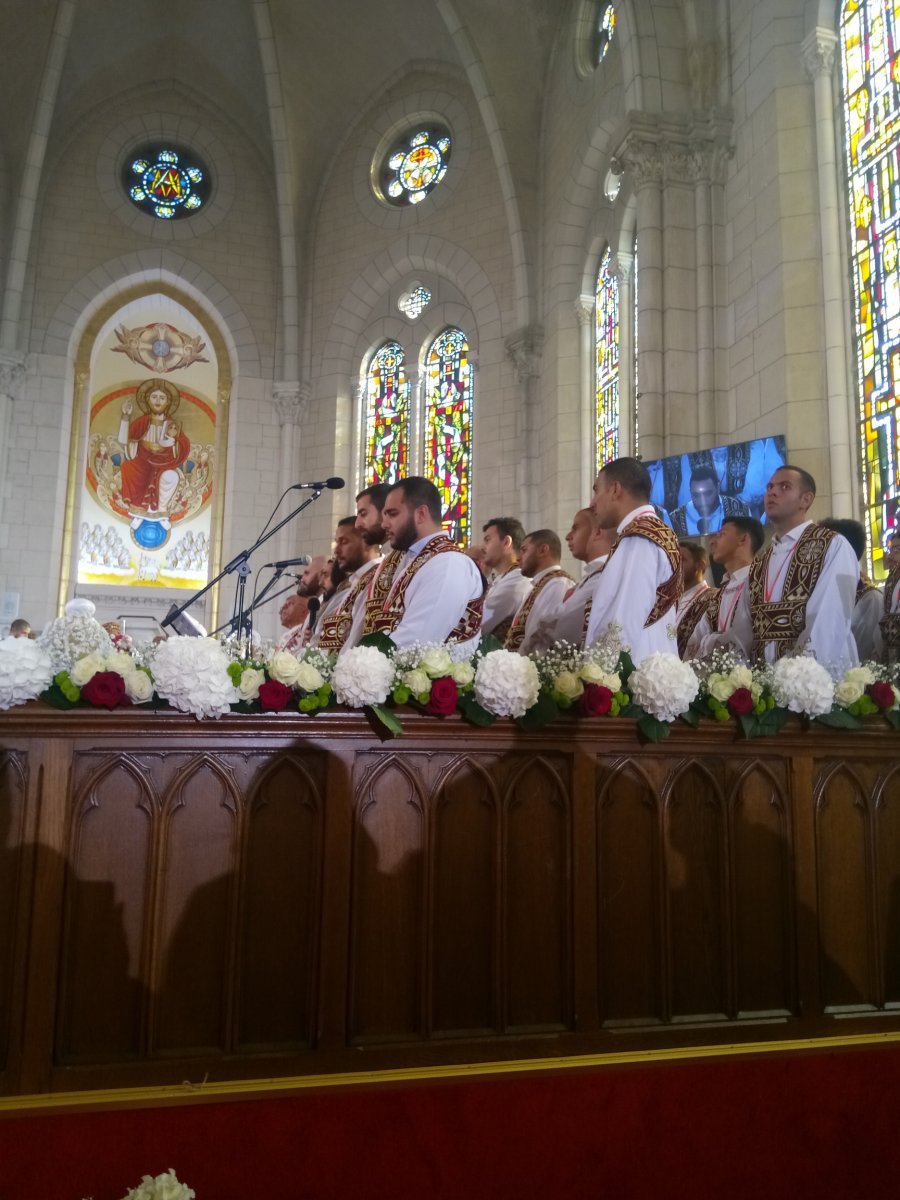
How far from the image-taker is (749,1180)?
9.52 ft

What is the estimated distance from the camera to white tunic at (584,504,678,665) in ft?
13.6

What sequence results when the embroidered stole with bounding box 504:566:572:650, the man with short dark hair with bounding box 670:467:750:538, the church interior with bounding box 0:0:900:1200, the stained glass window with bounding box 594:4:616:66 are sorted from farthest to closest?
the stained glass window with bounding box 594:4:616:66 → the man with short dark hair with bounding box 670:467:750:538 → the embroidered stole with bounding box 504:566:572:650 → the church interior with bounding box 0:0:900:1200

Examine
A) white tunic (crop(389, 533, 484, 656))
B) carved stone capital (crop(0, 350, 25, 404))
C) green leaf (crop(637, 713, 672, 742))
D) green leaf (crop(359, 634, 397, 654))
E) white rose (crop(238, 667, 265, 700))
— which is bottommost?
green leaf (crop(637, 713, 672, 742))

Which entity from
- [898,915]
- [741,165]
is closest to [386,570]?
[898,915]

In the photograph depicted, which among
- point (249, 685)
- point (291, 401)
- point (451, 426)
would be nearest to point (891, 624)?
point (249, 685)

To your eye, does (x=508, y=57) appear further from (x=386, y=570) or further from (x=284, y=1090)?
(x=284, y=1090)

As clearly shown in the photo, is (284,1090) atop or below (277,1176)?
atop

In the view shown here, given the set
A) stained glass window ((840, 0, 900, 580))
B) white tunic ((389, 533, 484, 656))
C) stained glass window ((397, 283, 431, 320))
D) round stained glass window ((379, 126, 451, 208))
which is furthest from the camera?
stained glass window ((397, 283, 431, 320))

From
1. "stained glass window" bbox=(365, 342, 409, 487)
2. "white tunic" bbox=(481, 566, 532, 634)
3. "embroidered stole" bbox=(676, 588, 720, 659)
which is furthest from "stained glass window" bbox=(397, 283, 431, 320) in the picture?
"embroidered stole" bbox=(676, 588, 720, 659)

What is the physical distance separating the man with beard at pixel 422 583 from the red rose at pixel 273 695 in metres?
1.32

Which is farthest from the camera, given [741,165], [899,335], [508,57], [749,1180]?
[508,57]

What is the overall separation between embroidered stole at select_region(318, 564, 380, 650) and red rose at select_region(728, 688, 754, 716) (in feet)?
8.00

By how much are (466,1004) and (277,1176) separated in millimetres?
712

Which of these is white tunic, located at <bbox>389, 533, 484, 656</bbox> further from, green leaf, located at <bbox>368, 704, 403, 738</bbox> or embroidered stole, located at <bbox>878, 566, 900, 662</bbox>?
embroidered stole, located at <bbox>878, 566, 900, 662</bbox>
